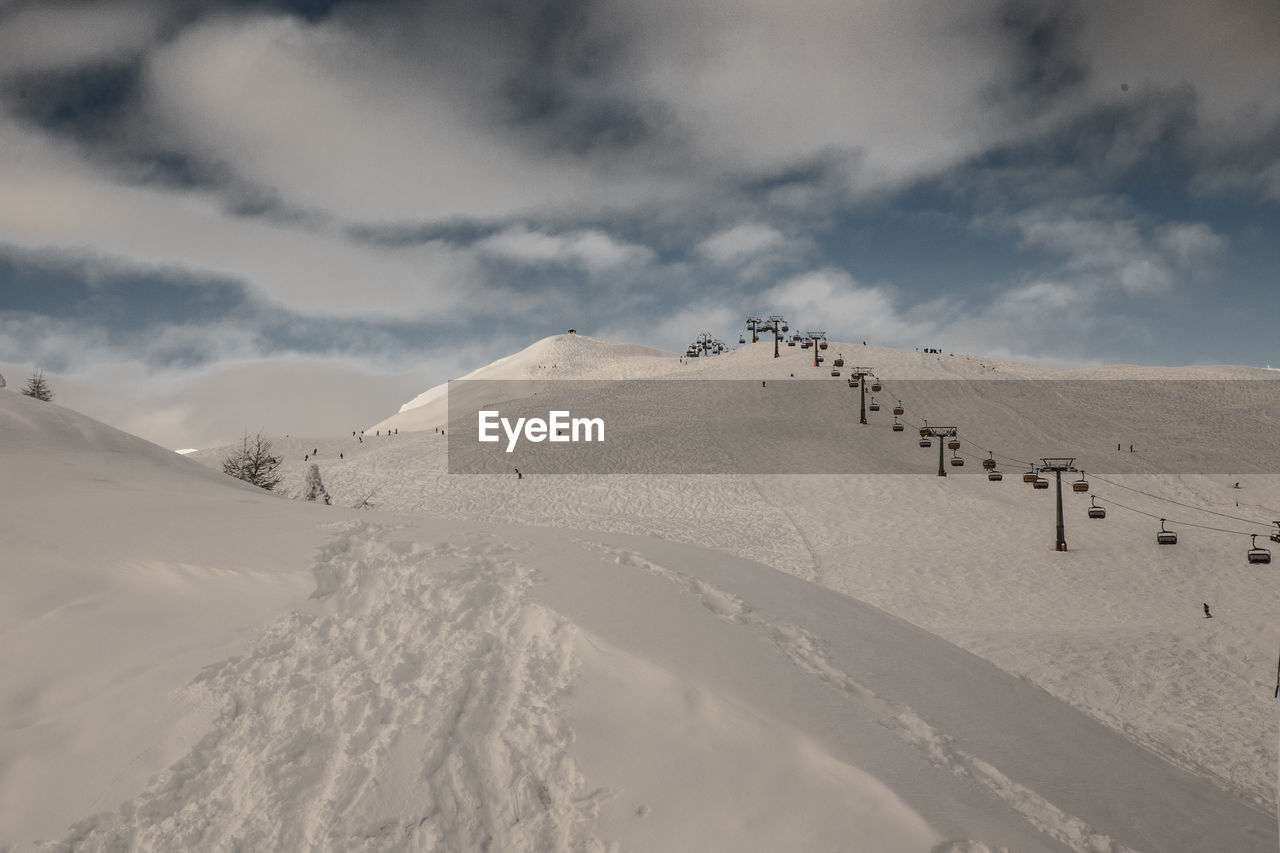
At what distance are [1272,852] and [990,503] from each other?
3782 cm

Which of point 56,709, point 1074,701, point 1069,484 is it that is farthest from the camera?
point 1069,484

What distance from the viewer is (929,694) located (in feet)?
27.5

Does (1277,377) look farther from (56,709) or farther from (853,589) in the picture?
(56,709)

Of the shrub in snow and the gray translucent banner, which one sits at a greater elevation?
the gray translucent banner

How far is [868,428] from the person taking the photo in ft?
198

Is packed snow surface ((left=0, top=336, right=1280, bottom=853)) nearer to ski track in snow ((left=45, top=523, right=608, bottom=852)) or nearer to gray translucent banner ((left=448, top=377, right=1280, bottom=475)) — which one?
ski track in snow ((left=45, top=523, right=608, bottom=852))

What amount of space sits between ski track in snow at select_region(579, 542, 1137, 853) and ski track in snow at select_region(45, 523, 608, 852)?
265 cm

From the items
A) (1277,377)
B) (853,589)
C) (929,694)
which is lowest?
(853,589)

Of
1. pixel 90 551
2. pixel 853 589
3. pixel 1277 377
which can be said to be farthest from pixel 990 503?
pixel 1277 377

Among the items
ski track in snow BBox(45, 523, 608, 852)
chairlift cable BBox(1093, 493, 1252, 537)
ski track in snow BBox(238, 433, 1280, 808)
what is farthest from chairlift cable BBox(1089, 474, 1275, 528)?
ski track in snow BBox(45, 523, 608, 852)

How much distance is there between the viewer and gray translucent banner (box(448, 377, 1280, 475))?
53.1 meters

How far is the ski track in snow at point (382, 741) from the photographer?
5.51m

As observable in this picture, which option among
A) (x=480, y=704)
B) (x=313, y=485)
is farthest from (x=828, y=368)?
(x=480, y=704)

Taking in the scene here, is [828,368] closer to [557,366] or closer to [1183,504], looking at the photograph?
[1183,504]
